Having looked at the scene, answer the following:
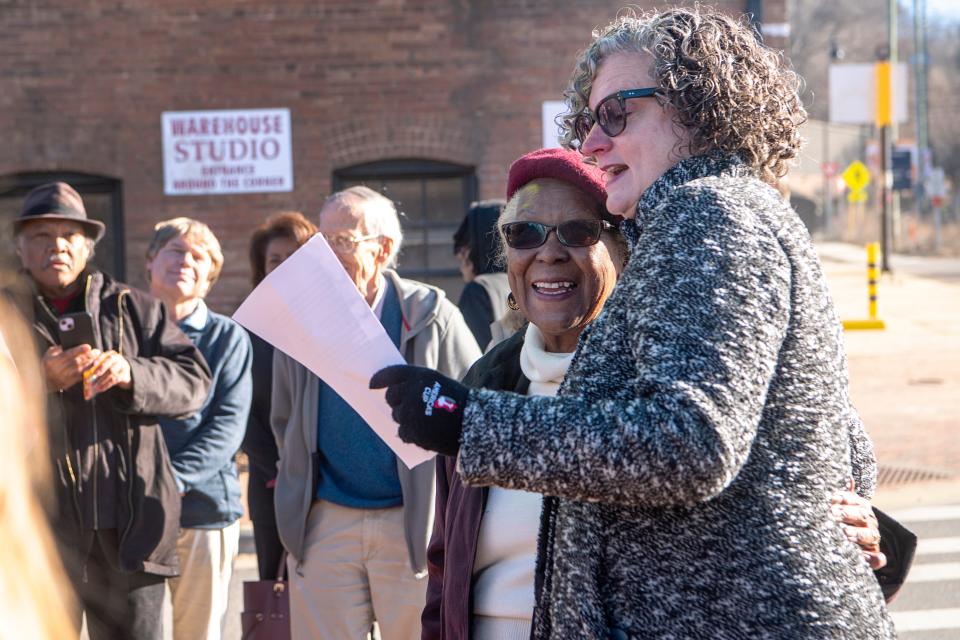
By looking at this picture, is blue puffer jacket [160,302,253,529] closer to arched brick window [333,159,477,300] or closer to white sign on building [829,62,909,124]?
arched brick window [333,159,477,300]

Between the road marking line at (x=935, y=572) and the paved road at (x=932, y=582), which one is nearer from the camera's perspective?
the paved road at (x=932, y=582)

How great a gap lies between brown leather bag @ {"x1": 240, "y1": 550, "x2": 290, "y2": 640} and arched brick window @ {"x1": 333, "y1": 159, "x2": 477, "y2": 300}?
7755 mm

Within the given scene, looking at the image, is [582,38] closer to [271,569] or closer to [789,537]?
[271,569]

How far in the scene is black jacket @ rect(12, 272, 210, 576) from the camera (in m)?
4.08

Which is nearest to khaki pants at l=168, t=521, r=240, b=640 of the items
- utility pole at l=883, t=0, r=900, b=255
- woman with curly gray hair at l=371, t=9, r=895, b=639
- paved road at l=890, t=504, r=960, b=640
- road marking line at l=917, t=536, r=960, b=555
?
woman with curly gray hair at l=371, t=9, r=895, b=639

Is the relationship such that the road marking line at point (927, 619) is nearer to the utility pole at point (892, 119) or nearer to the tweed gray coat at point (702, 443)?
the tweed gray coat at point (702, 443)

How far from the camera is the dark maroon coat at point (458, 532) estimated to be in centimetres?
257

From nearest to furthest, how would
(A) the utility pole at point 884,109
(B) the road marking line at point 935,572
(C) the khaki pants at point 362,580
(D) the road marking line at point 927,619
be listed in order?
(C) the khaki pants at point 362,580 → (D) the road marking line at point 927,619 → (B) the road marking line at point 935,572 → (A) the utility pole at point 884,109

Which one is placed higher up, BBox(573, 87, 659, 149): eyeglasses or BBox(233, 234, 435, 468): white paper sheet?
BBox(573, 87, 659, 149): eyeglasses

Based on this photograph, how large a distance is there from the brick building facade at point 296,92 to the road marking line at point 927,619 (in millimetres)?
6470

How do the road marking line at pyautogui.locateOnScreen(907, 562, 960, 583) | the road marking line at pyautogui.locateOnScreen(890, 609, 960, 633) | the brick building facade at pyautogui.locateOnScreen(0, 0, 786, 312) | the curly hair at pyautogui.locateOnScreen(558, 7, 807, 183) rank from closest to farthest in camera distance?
the curly hair at pyautogui.locateOnScreen(558, 7, 807, 183), the road marking line at pyautogui.locateOnScreen(890, 609, 960, 633), the road marking line at pyautogui.locateOnScreen(907, 562, 960, 583), the brick building facade at pyautogui.locateOnScreen(0, 0, 786, 312)

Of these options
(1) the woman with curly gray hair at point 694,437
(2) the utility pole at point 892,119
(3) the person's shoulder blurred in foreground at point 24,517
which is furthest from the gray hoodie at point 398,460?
(2) the utility pole at point 892,119

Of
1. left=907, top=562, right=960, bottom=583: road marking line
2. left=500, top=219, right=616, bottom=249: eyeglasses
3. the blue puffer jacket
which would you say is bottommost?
left=907, top=562, right=960, bottom=583: road marking line

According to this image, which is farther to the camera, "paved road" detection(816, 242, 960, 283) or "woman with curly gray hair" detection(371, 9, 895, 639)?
"paved road" detection(816, 242, 960, 283)
